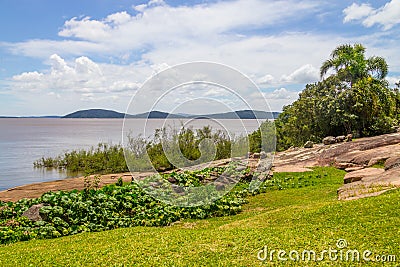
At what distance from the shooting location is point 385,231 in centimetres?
552

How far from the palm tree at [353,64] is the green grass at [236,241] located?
22.0 m

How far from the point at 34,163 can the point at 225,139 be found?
1283 cm

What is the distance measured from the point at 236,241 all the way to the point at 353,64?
25.3m

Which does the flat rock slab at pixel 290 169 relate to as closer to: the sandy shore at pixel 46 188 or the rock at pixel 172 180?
the sandy shore at pixel 46 188

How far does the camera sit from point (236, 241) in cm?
589

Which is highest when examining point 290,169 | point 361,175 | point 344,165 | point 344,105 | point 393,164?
point 344,105

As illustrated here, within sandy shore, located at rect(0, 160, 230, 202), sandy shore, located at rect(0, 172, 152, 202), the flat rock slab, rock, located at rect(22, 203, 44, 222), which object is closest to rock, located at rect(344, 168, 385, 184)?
the flat rock slab

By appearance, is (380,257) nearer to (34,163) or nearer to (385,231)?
(385,231)

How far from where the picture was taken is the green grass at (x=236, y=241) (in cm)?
529

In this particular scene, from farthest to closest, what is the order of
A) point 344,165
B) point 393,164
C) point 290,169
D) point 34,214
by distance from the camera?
point 290,169 < point 344,165 < point 393,164 < point 34,214

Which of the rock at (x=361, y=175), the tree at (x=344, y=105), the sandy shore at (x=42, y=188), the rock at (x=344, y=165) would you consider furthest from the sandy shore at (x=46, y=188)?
the tree at (x=344, y=105)

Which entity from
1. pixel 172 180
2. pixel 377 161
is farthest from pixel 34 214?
pixel 377 161

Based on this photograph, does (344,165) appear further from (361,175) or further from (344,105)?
(344,105)

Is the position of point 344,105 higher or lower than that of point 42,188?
higher
